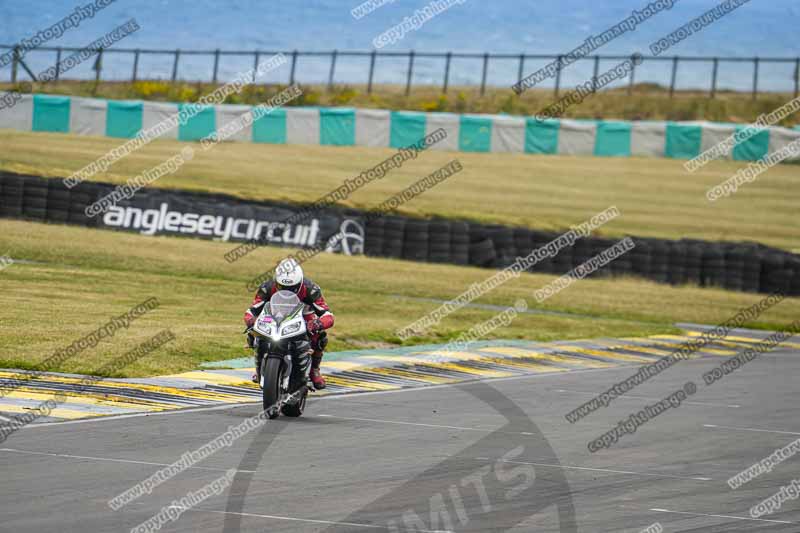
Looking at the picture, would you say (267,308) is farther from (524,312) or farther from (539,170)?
(539,170)

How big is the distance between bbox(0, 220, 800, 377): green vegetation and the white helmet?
12.5ft

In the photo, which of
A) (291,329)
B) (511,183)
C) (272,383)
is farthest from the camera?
(511,183)

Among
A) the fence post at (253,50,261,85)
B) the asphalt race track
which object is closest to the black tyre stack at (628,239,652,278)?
the asphalt race track

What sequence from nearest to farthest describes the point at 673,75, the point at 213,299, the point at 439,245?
the point at 213,299
the point at 439,245
the point at 673,75

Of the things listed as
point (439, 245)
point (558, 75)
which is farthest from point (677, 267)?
point (558, 75)

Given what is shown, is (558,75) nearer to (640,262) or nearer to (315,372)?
(640,262)

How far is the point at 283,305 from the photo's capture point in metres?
14.0

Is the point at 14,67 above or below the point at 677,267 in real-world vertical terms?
above

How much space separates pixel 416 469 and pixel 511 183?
3959 centimetres

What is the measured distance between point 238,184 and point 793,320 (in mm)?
20868

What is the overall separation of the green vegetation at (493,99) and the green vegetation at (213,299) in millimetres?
24099

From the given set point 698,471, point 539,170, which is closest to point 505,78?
point 539,170

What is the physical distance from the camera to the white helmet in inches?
553

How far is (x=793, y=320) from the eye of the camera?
33.2 metres
